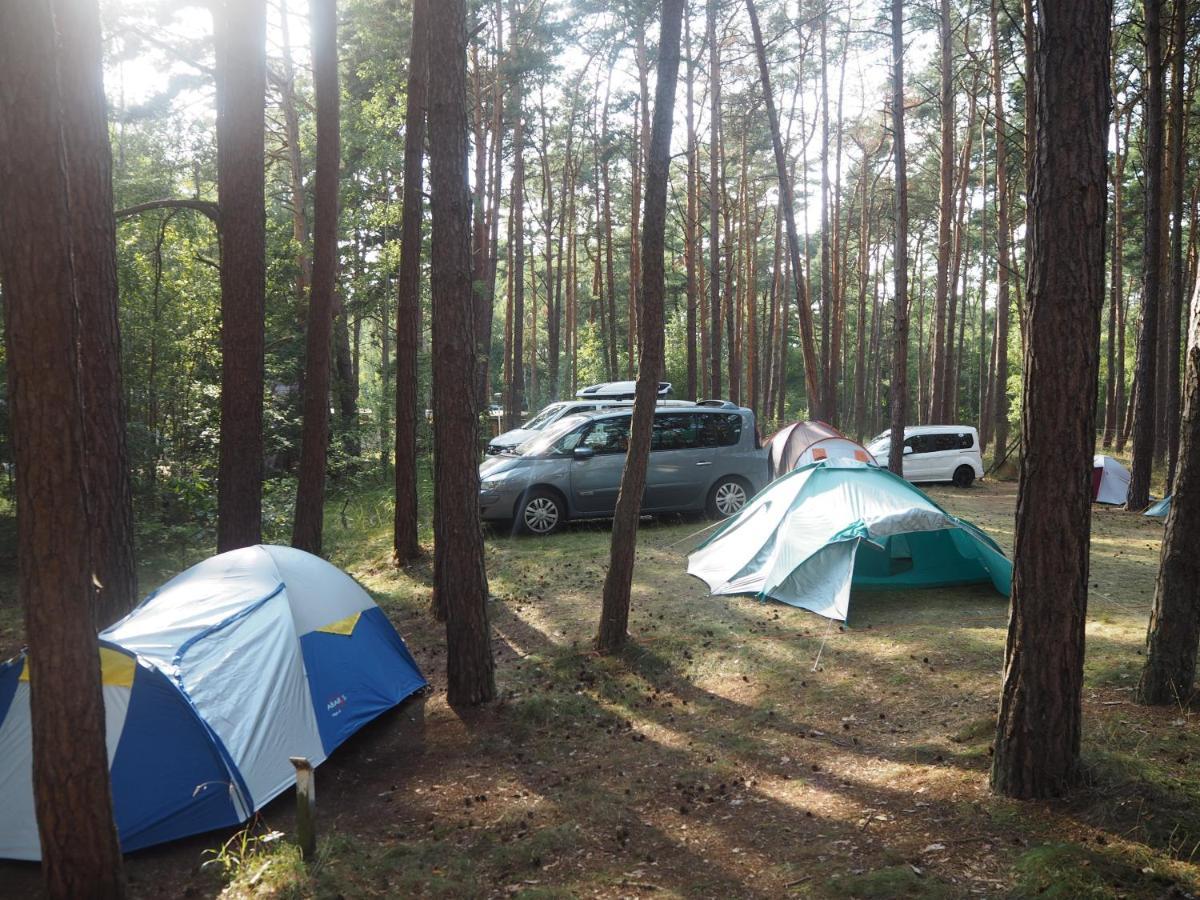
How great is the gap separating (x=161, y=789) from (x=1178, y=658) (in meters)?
6.11

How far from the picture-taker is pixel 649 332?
759cm

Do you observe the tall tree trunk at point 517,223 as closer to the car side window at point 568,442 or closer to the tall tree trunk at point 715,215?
the tall tree trunk at point 715,215

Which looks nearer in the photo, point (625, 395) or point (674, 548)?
point (674, 548)

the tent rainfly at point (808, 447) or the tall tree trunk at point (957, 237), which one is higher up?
the tall tree trunk at point (957, 237)

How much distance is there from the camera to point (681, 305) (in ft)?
127

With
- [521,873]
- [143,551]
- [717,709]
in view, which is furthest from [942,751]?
[143,551]

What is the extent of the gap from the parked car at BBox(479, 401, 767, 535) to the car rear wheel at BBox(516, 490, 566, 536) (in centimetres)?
1

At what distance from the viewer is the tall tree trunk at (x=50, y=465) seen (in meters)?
3.82

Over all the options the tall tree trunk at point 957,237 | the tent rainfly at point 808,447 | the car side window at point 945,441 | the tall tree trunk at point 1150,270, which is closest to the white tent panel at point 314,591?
the tent rainfly at point 808,447

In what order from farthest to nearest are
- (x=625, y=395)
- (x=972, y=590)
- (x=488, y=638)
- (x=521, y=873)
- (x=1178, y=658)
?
(x=625, y=395), (x=972, y=590), (x=488, y=638), (x=1178, y=658), (x=521, y=873)

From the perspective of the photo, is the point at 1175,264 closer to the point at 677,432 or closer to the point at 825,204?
the point at 825,204

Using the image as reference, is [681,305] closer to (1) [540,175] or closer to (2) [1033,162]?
(1) [540,175]

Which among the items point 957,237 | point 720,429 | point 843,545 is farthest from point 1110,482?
point 957,237

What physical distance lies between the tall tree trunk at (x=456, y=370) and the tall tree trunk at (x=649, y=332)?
1.30 m
